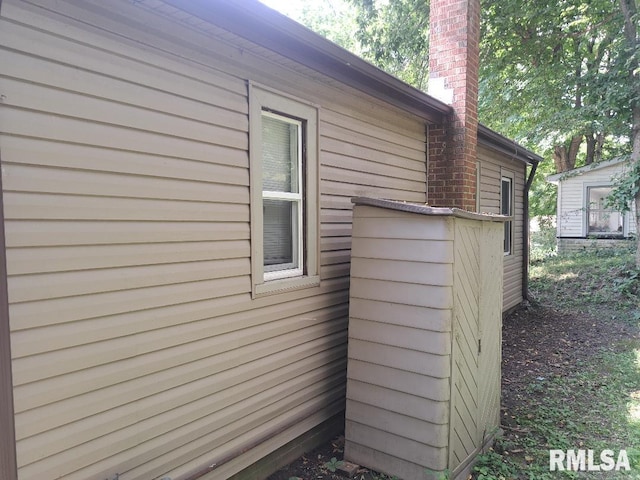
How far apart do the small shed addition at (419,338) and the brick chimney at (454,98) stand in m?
1.74

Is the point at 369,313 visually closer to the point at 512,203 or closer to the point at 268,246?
the point at 268,246

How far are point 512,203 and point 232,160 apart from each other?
8036 millimetres

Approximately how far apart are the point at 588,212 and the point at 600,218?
0.46 m

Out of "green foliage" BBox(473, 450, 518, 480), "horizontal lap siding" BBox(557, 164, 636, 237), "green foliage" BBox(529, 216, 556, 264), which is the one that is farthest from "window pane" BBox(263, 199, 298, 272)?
"green foliage" BBox(529, 216, 556, 264)

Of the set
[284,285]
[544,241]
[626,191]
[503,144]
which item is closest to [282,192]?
[284,285]

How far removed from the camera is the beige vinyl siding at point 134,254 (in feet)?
6.50

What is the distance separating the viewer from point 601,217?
15.7 meters

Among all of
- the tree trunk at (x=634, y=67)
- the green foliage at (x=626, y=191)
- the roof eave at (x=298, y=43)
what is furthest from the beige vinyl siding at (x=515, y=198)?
the roof eave at (x=298, y=43)

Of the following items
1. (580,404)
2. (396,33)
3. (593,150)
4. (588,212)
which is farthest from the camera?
(593,150)

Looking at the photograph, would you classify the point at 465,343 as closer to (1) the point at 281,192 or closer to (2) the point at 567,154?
(1) the point at 281,192

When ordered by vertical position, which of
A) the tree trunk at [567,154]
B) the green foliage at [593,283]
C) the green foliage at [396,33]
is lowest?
the green foliage at [593,283]

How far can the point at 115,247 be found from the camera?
7.59ft

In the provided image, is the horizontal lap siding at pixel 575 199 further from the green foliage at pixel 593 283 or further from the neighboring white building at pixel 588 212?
the green foliage at pixel 593 283

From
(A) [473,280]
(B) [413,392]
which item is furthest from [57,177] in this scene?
(A) [473,280]
